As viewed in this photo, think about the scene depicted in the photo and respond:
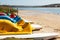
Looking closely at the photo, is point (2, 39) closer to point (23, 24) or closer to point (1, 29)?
point (1, 29)

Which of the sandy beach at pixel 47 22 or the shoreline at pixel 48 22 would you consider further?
the shoreline at pixel 48 22

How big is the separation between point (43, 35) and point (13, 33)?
1043 mm

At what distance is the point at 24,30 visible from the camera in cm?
714

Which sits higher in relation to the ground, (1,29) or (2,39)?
(1,29)

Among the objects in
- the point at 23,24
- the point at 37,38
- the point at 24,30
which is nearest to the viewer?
→ the point at 37,38

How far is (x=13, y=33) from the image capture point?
679cm

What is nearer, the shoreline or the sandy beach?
the sandy beach

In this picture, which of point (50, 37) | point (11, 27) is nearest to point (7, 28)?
point (11, 27)

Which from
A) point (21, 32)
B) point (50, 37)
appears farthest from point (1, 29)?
point (50, 37)

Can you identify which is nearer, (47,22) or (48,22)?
(47,22)

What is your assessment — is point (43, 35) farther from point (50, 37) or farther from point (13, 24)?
point (13, 24)

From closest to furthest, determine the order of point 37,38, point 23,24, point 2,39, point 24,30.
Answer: point 2,39, point 37,38, point 24,30, point 23,24

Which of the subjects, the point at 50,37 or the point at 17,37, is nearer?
the point at 17,37

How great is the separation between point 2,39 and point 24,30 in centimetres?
112
